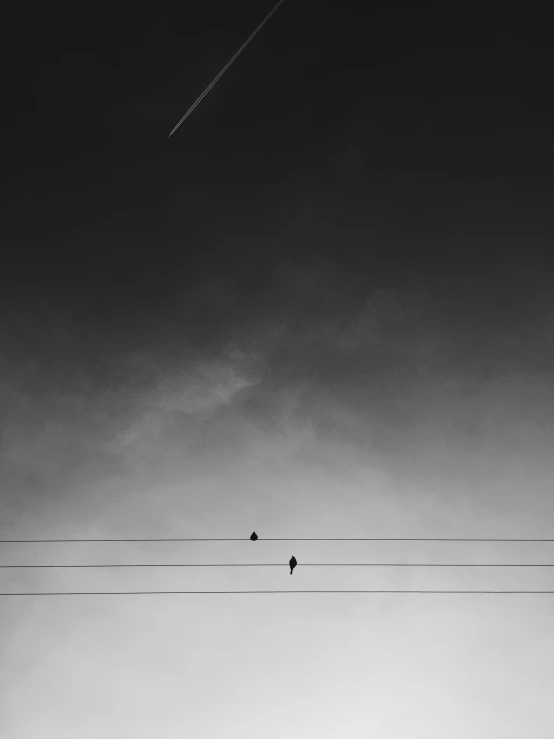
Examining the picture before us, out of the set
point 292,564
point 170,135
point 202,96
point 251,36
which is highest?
point 251,36

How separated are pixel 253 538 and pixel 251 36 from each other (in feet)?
88.4

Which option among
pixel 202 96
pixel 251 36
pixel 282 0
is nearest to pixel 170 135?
pixel 202 96

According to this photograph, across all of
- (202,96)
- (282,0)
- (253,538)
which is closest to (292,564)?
A: (253,538)

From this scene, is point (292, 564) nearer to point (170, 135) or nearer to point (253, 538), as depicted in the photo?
point (253, 538)

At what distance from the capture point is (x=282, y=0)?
93.1ft

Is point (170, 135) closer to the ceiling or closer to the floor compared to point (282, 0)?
closer to the floor

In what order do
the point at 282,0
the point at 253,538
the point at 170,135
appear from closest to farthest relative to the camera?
the point at 253,538 < the point at 170,135 < the point at 282,0

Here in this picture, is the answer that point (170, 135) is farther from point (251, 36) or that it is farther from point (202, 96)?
point (251, 36)

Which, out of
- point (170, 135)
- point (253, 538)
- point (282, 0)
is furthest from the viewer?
point (282, 0)

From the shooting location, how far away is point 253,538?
54.5 feet

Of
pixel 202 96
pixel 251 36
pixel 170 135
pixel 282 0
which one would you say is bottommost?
pixel 170 135

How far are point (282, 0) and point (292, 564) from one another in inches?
1245

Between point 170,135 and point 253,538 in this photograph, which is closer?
point 253,538

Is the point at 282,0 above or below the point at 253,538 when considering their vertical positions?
above
